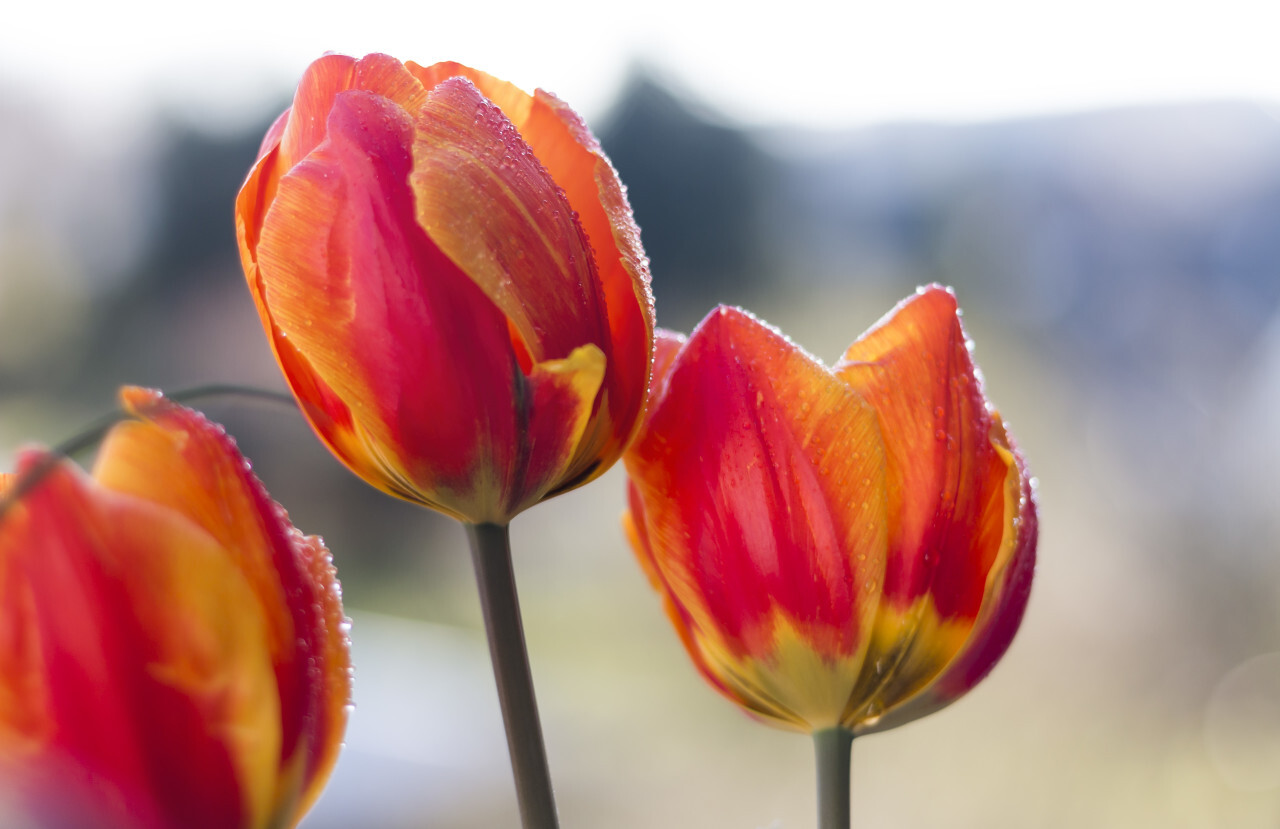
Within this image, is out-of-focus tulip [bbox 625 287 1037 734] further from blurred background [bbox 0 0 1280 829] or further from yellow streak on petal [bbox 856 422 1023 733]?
blurred background [bbox 0 0 1280 829]

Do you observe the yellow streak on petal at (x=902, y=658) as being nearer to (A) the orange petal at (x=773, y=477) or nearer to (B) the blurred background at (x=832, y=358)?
(A) the orange petal at (x=773, y=477)

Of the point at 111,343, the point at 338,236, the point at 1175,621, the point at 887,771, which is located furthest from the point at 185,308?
the point at 338,236

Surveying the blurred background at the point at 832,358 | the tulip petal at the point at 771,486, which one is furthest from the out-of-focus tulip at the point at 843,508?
the blurred background at the point at 832,358

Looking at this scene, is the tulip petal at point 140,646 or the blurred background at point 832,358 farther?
the blurred background at point 832,358

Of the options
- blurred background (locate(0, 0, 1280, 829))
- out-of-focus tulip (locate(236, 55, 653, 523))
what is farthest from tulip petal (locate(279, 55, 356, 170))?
blurred background (locate(0, 0, 1280, 829))

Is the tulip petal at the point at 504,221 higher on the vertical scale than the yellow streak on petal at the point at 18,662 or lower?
higher
